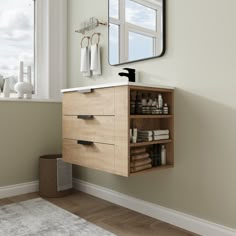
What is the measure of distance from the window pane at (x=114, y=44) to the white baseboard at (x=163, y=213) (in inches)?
43.9

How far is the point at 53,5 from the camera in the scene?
9.65ft

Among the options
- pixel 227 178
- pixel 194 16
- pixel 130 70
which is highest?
pixel 194 16

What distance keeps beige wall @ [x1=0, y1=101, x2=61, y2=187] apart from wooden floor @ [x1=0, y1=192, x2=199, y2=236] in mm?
234

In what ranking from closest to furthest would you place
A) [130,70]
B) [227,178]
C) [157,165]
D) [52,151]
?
1. [227,178]
2. [157,165]
3. [130,70]
4. [52,151]

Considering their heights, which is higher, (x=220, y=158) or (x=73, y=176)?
(x=220, y=158)

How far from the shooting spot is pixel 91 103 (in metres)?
2.04

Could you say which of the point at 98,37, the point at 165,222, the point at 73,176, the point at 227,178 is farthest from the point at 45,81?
the point at 227,178

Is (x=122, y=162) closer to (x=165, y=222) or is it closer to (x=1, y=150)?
(x=165, y=222)

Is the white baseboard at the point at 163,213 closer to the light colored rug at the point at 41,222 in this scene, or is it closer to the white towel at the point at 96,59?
the light colored rug at the point at 41,222

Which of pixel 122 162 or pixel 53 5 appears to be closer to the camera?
pixel 122 162

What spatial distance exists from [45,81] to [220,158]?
1936 mm

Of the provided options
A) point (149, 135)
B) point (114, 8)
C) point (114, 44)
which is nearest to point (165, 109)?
point (149, 135)

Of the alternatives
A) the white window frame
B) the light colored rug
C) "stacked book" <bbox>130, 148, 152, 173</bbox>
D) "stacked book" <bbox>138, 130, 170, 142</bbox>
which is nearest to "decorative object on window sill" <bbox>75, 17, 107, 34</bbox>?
the white window frame

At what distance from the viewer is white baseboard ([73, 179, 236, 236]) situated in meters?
1.77
